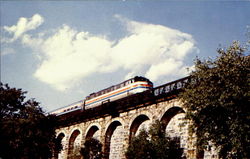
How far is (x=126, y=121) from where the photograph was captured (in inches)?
938

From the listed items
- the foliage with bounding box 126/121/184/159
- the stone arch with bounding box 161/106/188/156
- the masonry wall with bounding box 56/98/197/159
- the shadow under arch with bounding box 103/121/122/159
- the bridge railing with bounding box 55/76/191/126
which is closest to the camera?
the foliage with bounding box 126/121/184/159

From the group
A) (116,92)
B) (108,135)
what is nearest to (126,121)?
(108,135)

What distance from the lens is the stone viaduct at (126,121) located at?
64.4 feet

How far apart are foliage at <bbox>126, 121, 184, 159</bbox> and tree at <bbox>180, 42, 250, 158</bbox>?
366cm

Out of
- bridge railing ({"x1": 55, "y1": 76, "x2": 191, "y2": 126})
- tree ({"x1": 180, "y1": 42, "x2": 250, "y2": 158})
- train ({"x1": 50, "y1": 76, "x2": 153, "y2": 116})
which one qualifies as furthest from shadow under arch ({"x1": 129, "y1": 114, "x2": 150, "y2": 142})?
tree ({"x1": 180, "y1": 42, "x2": 250, "y2": 158})

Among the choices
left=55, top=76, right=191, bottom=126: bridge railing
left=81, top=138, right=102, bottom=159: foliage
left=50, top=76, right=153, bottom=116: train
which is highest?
left=50, top=76, right=153, bottom=116: train

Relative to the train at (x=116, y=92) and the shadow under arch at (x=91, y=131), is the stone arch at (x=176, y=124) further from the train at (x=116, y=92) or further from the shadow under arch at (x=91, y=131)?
the shadow under arch at (x=91, y=131)

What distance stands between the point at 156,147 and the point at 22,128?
32.5ft

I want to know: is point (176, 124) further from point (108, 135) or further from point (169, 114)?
point (108, 135)

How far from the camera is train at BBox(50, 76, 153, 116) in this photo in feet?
94.5

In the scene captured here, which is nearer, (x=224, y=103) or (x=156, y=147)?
(x=224, y=103)

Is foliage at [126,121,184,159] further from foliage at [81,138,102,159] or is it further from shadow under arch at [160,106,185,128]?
foliage at [81,138,102,159]

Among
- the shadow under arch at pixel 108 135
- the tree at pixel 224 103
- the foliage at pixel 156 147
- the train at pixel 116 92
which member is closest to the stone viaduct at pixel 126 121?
the shadow under arch at pixel 108 135

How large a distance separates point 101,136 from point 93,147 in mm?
1610
